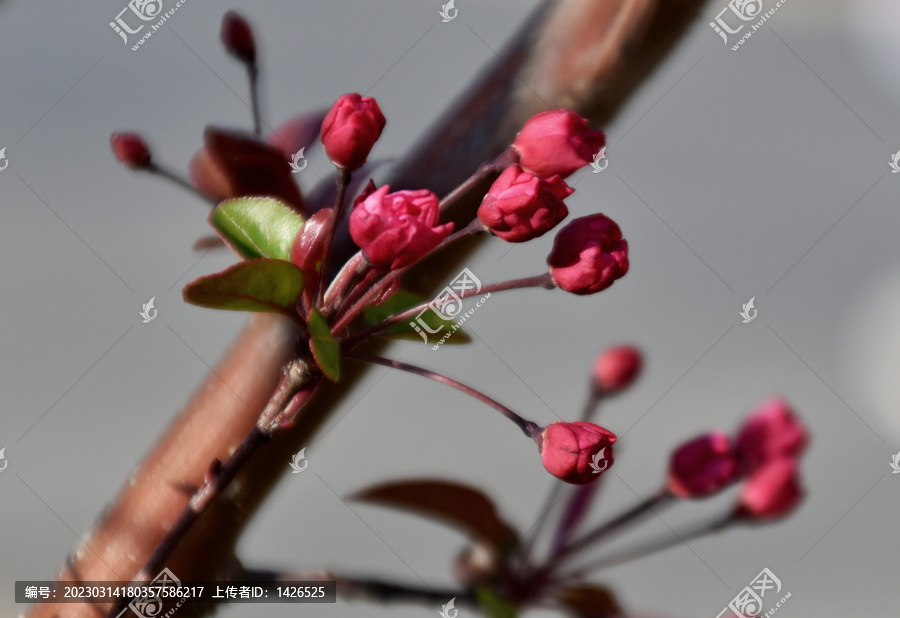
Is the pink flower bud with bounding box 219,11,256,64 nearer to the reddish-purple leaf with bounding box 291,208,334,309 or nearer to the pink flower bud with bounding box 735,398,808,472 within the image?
the reddish-purple leaf with bounding box 291,208,334,309

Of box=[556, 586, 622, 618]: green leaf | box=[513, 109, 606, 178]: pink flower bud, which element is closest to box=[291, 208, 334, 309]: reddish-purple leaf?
box=[513, 109, 606, 178]: pink flower bud

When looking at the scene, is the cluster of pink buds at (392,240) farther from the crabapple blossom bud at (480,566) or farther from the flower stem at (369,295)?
the crabapple blossom bud at (480,566)

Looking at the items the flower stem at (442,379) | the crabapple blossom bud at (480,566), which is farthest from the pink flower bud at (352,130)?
the crabapple blossom bud at (480,566)

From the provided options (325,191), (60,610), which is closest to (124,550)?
(60,610)

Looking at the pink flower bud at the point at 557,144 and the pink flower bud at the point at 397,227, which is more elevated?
the pink flower bud at the point at 557,144

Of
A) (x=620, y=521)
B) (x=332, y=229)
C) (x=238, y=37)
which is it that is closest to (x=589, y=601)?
(x=620, y=521)
